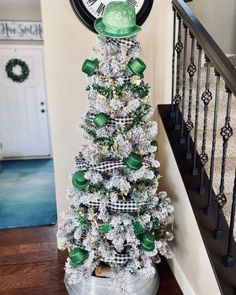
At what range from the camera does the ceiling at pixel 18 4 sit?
4.69 m

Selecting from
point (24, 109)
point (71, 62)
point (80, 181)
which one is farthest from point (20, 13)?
point (80, 181)

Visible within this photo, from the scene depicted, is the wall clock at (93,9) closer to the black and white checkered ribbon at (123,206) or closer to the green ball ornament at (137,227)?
the black and white checkered ribbon at (123,206)

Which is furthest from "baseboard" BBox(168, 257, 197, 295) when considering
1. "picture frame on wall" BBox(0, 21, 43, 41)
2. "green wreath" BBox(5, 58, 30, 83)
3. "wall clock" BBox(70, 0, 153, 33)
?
"picture frame on wall" BBox(0, 21, 43, 41)

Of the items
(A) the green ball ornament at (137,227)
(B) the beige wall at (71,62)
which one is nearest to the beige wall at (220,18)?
(B) the beige wall at (71,62)

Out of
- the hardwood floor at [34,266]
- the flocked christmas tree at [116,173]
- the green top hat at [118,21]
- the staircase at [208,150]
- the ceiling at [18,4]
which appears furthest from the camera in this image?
the ceiling at [18,4]

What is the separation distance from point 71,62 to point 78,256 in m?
1.35

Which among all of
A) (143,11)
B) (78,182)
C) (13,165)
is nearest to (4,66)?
(13,165)

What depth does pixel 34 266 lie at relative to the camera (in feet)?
7.57

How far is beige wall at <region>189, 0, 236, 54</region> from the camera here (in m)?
3.32

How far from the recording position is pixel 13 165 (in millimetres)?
5355

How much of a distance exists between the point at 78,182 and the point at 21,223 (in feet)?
5.21

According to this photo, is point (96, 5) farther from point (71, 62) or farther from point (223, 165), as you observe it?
point (223, 165)

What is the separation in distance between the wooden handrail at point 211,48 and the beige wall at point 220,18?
166 cm

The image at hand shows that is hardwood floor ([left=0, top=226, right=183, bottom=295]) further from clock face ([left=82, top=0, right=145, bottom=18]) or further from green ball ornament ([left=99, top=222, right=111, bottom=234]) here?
clock face ([left=82, top=0, right=145, bottom=18])
